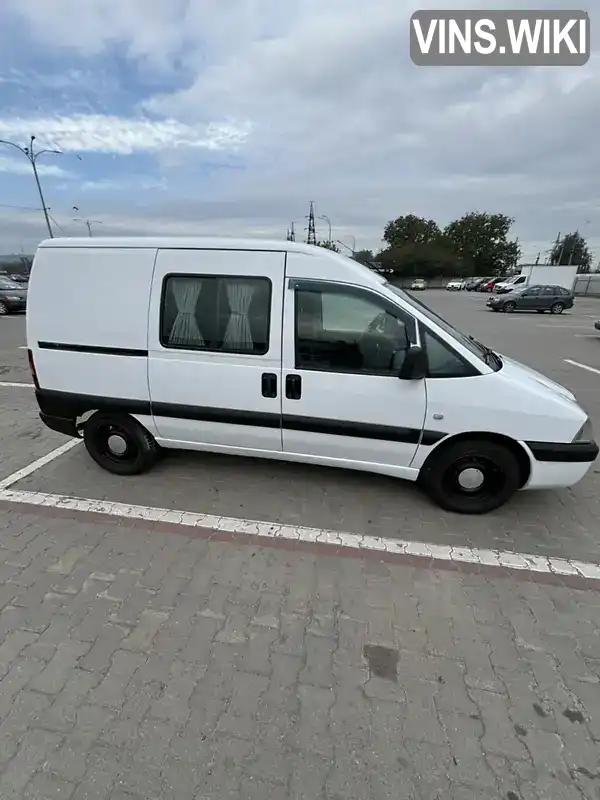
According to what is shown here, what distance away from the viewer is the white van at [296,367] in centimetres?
281

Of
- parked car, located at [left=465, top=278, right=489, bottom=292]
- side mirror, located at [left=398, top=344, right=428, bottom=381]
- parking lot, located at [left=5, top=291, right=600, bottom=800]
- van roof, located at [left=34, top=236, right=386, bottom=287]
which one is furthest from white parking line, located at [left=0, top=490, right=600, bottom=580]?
parked car, located at [left=465, top=278, right=489, bottom=292]

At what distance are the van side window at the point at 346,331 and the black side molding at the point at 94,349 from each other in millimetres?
1288

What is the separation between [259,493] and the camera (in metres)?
3.41

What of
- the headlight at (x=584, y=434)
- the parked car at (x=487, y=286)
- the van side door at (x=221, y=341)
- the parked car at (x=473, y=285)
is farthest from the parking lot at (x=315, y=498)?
the parked car at (x=473, y=285)

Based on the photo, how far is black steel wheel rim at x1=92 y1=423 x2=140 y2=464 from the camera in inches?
140

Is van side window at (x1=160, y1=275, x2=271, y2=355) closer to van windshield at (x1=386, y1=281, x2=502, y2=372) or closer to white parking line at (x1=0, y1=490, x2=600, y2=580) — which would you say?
van windshield at (x1=386, y1=281, x2=502, y2=372)

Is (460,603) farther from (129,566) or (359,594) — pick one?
(129,566)

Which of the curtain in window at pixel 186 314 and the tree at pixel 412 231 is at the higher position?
the tree at pixel 412 231

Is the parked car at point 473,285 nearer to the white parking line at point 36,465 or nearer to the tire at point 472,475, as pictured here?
the tire at point 472,475

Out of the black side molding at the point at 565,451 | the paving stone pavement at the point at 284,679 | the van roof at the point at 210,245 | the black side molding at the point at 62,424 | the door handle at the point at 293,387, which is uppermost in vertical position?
the van roof at the point at 210,245

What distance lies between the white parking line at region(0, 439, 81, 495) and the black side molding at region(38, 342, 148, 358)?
1.20 m

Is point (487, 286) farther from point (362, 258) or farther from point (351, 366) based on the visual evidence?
point (351, 366)

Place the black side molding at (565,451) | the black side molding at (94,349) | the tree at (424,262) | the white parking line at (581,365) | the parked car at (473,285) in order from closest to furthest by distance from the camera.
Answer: the black side molding at (565,451)
the black side molding at (94,349)
the white parking line at (581,365)
the parked car at (473,285)
the tree at (424,262)

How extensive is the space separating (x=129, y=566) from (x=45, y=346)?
201cm
